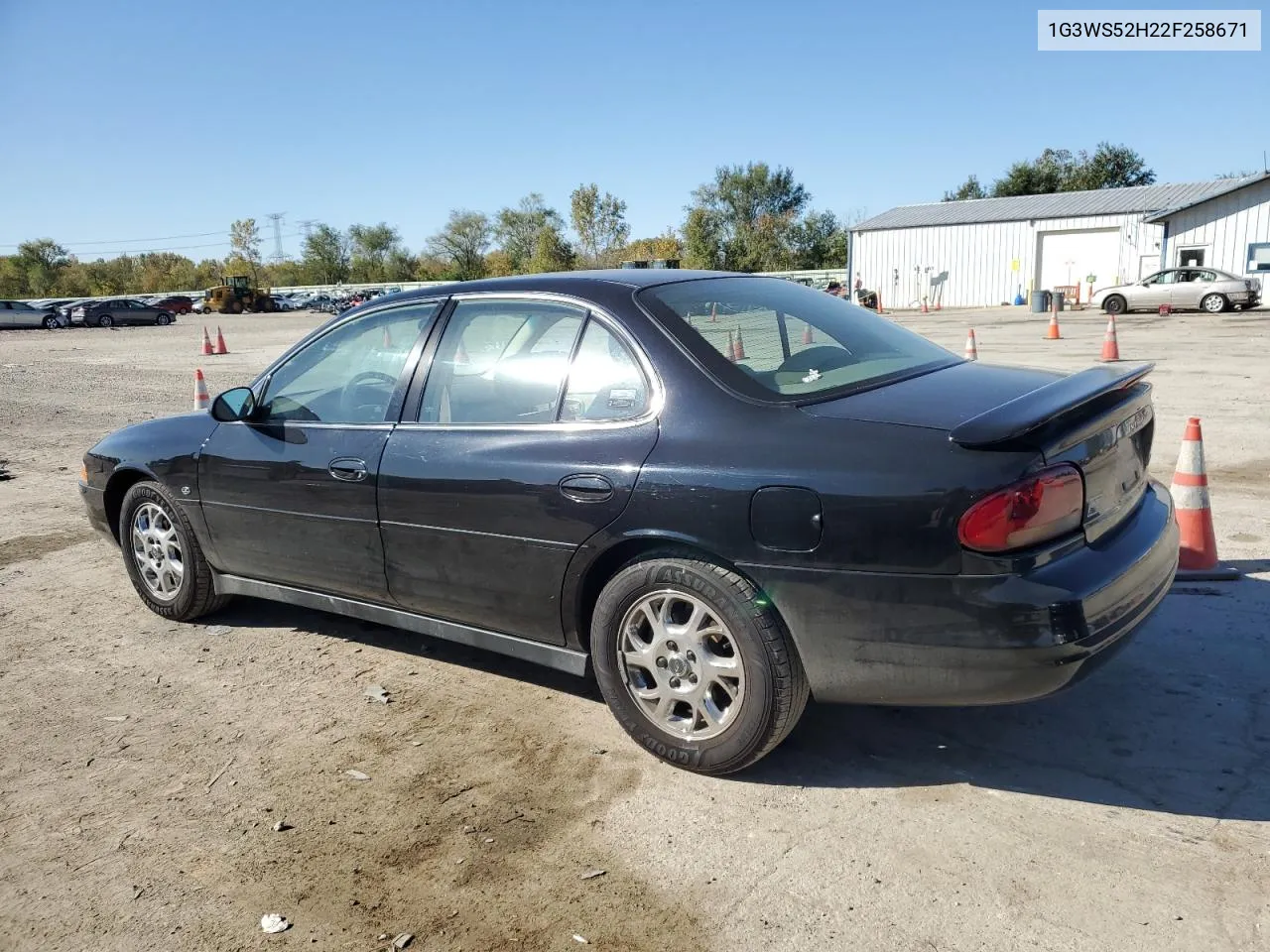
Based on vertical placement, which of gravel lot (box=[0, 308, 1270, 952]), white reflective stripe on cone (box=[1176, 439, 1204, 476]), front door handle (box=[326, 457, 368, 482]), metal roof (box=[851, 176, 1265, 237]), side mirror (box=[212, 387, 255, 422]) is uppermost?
metal roof (box=[851, 176, 1265, 237])

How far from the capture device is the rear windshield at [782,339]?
3.25m

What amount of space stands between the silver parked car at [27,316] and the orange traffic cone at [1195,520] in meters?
56.4

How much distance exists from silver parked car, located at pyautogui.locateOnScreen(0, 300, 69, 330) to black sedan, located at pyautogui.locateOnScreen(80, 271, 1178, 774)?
179 ft

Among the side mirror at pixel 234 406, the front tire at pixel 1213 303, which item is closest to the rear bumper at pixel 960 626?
the side mirror at pixel 234 406

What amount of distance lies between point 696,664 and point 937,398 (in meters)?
1.15

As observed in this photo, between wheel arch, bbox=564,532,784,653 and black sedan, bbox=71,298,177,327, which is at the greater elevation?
black sedan, bbox=71,298,177,327

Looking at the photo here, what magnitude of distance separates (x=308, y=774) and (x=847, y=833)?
1839 mm

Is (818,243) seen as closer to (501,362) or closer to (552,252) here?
(552,252)

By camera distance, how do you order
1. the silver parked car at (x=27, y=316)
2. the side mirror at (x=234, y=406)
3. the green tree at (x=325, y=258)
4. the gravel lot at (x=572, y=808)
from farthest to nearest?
1. the green tree at (x=325, y=258)
2. the silver parked car at (x=27, y=316)
3. the side mirror at (x=234, y=406)
4. the gravel lot at (x=572, y=808)

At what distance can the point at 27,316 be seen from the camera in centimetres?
5009

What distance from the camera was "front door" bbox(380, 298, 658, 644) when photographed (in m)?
3.31

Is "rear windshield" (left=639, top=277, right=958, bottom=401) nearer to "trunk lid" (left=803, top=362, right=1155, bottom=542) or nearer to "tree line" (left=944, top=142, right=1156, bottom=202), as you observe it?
"trunk lid" (left=803, top=362, right=1155, bottom=542)

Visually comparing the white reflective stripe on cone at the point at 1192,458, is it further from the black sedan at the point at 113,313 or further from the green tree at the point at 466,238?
the green tree at the point at 466,238

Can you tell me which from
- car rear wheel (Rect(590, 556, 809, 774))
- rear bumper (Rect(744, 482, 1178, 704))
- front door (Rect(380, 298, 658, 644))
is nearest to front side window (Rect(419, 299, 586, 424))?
front door (Rect(380, 298, 658, 644))
